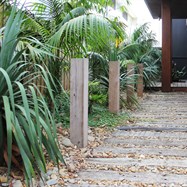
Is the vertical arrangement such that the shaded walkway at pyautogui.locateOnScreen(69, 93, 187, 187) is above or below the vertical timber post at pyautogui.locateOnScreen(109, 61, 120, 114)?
below

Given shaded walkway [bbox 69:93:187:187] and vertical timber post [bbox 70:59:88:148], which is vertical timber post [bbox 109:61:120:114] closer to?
shaded walkway [bbox 69:93:187:187]

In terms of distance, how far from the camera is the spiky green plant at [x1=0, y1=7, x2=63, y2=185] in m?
2.46

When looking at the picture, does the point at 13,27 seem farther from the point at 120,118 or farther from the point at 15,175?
the point at 120,118

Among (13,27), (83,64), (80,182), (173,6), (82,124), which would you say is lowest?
(80,182)

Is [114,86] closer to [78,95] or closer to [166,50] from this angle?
[78,95]

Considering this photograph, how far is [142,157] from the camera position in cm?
353

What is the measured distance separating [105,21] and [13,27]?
4.17 ft

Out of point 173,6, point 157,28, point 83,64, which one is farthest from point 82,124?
point 157,28

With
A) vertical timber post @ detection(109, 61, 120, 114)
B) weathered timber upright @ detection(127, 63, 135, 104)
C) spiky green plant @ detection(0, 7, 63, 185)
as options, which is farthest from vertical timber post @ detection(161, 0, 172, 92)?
spiky green plant @ detection(0, 7, 63, 185)

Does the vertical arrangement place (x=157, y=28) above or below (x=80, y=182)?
above

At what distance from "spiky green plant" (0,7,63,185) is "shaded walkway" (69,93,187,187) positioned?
16.1 inches

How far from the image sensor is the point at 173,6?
38.4 ft

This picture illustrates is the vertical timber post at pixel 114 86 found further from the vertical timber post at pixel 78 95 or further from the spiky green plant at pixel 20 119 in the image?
the spiky green plant at pixel 20 119

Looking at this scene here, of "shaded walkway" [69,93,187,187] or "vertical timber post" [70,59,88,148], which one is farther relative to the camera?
"vertical timber post" [70,59,88,148]
